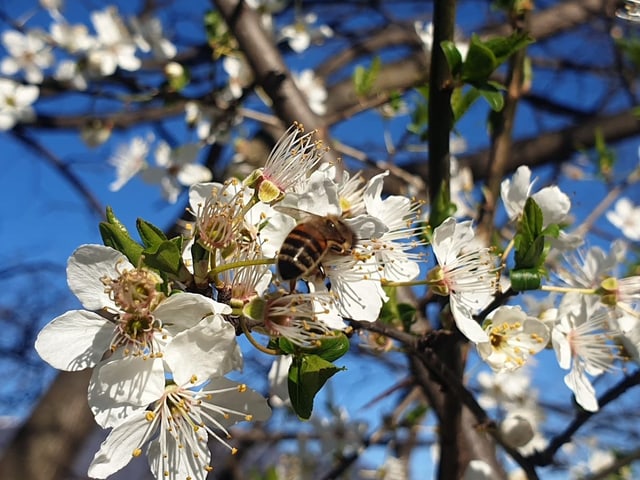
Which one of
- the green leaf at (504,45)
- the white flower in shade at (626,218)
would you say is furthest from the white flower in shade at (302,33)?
the green leaf at (504,45)

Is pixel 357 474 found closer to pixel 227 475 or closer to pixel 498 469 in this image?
pixel 227 475

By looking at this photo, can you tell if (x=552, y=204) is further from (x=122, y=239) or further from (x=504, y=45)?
(x=122, y=239)

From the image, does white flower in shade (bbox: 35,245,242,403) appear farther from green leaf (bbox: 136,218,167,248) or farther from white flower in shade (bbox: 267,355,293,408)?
white flower in shade (bbox: 267,355,293,408)

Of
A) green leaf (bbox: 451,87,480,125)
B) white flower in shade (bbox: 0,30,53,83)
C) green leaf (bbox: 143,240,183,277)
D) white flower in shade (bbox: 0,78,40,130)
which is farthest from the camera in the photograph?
white flower in shade (bbox: 0,30,53,83)

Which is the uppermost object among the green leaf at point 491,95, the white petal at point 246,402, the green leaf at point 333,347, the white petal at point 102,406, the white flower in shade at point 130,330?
the white flower in shade at point 130,330

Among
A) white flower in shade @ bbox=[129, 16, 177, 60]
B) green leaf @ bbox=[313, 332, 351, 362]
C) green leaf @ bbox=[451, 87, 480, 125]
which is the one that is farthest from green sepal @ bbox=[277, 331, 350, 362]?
white flower in shade @ bbox=[129, 16, 177, 60]

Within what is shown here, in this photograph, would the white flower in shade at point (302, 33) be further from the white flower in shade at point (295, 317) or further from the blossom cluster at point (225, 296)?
the white flower in shade at point (295, 317)

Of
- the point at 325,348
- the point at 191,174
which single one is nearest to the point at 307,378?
the point at 325,348
